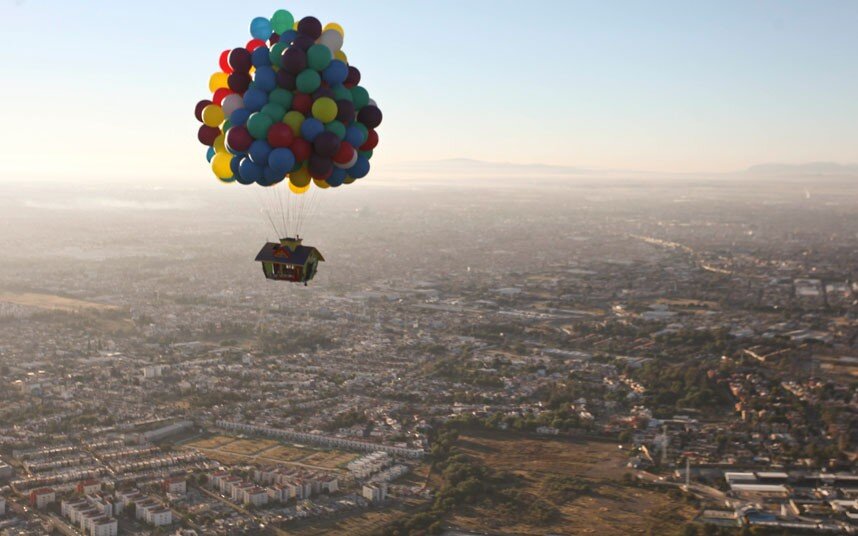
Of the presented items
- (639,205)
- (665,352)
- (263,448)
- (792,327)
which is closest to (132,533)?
(263,448)

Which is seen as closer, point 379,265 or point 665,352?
point 665,352

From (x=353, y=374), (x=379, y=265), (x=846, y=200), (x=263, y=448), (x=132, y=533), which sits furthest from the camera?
(x=846, y=200)

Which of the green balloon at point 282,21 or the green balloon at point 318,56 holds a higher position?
the green balloon at point 282,21

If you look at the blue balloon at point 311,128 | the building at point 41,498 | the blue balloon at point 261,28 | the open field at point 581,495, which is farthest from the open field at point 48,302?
the blue balloon at point 311,128

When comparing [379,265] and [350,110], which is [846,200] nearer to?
[379,265]

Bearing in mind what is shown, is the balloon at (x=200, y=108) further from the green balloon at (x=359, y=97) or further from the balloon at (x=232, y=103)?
the green balloon at (x=359, y=97)

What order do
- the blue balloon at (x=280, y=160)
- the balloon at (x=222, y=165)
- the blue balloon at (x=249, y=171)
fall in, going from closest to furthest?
the blue balloon at (x=280, y=160) < the blue balloon at (x=249, y=171) < the balloon at (x=222, y=165)

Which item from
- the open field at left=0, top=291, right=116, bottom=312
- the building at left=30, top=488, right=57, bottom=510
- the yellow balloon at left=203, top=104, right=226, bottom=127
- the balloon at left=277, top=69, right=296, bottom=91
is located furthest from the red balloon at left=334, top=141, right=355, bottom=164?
the open field at left=0, top=291, right=116, bottom=312
